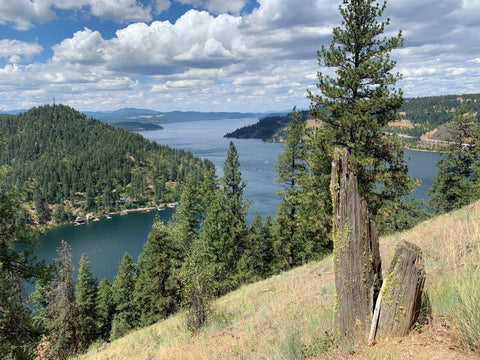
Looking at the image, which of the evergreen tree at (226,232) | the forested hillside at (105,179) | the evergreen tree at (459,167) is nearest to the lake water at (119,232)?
the evergreen tree at (226,232)

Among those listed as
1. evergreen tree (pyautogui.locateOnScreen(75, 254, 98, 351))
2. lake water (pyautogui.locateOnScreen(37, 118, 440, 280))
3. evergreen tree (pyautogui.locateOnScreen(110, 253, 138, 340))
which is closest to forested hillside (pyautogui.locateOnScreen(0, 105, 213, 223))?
lake water (pyautogui.locateOnScreen(37, 118, 440, 280))

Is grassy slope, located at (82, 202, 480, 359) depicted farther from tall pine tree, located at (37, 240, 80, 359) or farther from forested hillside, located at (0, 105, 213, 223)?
forested hillside, located at (0, 105, 213, 223)

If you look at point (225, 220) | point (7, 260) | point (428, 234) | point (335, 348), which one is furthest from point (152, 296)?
point (335, 348)

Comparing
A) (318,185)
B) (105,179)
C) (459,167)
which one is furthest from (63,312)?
(105,179)

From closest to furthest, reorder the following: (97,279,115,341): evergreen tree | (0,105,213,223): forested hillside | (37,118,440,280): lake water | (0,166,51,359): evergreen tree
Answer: (0,166,51,359): evergreen tree < (97,279,115,341): evergreen tree < (37,118,440,280): lake water < (0,105,213,223): forested hillside

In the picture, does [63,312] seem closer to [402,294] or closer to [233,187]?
[233,187]

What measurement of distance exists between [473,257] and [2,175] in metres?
12.7

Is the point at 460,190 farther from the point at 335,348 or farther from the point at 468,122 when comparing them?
the point at 335,348

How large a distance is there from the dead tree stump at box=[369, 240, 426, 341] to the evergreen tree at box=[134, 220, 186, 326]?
2789cm

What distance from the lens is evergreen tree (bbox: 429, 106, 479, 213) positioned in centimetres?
2880

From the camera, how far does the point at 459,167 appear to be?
30672 mm

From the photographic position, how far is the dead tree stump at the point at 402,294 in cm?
452

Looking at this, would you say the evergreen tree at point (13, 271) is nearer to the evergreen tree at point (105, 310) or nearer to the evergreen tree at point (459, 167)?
the evergreen tree at point (459, 167)

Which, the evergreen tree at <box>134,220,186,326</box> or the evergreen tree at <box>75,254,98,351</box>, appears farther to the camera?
the evergreen tree at <box>75,254,98,351</box>
